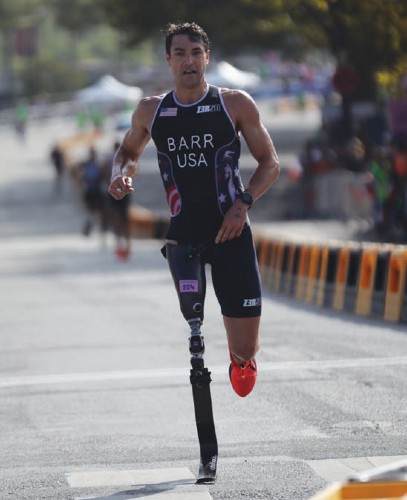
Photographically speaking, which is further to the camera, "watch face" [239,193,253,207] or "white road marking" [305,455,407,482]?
"watch face" [239,193,253,207]

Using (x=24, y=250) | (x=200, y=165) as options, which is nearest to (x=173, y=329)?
(x=200, y=165)

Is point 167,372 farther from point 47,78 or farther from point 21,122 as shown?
point 47,78

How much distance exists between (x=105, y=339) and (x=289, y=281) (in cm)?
560

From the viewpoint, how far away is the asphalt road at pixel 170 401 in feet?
22.8

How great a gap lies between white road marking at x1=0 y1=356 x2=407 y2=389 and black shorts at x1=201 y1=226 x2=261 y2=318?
3485 millimetres

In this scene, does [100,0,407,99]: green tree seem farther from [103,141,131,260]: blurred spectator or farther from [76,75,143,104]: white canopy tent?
[76,75,143,104]: white canopy tent

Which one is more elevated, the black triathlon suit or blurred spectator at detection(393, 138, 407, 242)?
the black triathlon suit

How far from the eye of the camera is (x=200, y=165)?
A: 7.28 m

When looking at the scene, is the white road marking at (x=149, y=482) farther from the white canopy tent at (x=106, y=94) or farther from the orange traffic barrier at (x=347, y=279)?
the white canopy tent at (x=106, y=94)

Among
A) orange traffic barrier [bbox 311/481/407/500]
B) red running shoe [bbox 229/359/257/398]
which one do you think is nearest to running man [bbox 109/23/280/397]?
red running shoe [bbox 229/359/257/398]

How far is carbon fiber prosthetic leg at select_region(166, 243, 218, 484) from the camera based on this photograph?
7191mm

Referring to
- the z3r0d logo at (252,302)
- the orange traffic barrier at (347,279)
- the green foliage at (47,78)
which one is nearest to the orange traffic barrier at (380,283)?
the orange traffic barrier at (347,279)

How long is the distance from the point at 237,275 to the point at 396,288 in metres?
7.83

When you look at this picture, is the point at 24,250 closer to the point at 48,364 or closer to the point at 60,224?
the point at 60,224
